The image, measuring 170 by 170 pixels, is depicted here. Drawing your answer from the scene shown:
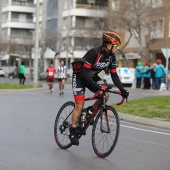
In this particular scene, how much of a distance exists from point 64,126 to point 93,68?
4.30 feet

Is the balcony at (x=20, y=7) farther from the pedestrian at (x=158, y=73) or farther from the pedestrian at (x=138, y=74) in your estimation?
the pedestrian at (x=158, y=73)

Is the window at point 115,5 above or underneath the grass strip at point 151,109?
above

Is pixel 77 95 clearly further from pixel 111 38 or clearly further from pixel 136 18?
pixel 136 18

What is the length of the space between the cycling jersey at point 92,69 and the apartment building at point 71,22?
178 feet

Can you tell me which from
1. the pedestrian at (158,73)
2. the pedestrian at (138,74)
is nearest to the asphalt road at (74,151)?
the pedestrian at (158,73)

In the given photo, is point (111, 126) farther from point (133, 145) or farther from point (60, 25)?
point (60, 25)

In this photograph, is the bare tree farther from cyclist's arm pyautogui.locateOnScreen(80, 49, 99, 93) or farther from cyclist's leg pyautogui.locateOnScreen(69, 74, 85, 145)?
cyclist's arm pyautogui.locateOnScreen(80, 49, 99, 93)

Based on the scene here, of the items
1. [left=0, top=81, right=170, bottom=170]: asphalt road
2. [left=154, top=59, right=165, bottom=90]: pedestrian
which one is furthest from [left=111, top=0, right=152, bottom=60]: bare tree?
[left=0, top=81, right=170, bottom=170]: asphalt road

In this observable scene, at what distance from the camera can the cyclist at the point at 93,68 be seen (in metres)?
8.14

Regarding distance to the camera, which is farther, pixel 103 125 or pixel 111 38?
pixel 103 125

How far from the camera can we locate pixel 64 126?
9.12 m

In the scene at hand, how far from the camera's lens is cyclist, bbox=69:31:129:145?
8.14m

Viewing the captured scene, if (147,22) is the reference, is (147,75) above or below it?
below

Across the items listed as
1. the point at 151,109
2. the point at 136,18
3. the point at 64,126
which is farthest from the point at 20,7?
the point at 64,126
